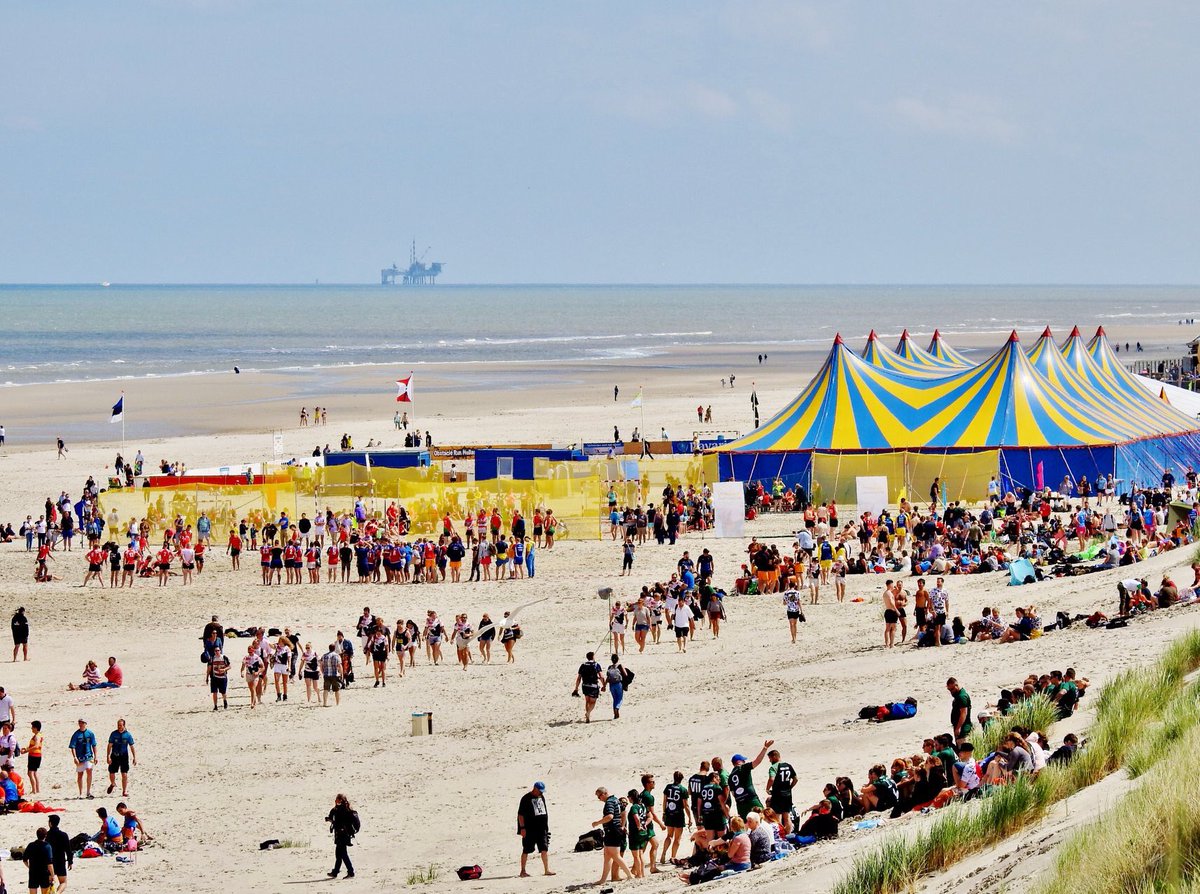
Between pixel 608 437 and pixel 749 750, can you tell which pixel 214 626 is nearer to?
pixel 749 750


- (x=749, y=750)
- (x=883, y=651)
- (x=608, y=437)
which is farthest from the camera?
(x=608, y=437)

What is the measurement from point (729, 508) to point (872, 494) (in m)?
2.71

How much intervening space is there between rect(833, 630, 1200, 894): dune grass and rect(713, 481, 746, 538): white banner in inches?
628

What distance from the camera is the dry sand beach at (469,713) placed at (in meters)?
12.6

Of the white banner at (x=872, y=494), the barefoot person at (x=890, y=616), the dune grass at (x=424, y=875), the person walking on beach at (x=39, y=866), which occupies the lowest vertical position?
the dune grass at (x=424, y=875)

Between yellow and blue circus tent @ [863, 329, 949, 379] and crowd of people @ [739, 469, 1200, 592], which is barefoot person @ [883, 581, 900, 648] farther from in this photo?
yellow and blue circus tent @ [863, 329, 949, 379]

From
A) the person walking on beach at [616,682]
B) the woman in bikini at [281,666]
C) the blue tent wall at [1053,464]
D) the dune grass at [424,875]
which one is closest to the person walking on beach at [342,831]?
the dune grass at [424,875]

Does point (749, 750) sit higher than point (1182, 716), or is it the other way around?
point (1182, 716)

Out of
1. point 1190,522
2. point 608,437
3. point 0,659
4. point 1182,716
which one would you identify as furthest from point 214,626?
point 608,437

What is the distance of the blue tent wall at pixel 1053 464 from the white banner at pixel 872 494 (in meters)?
3.13

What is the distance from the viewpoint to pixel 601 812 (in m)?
13.0

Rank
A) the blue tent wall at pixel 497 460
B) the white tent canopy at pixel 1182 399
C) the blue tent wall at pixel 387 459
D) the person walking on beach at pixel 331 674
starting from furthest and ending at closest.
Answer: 1. the white tent canopy at pixel 1182 399
2. the blue tent wall at pixel 387 459
3. the blue tent wall at pixel 497 460
4. the person walking on beach at pixel 331 674

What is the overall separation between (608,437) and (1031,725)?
3509cm

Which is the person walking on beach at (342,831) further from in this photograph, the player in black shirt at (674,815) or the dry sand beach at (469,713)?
the player in black shirt at (674,815)
